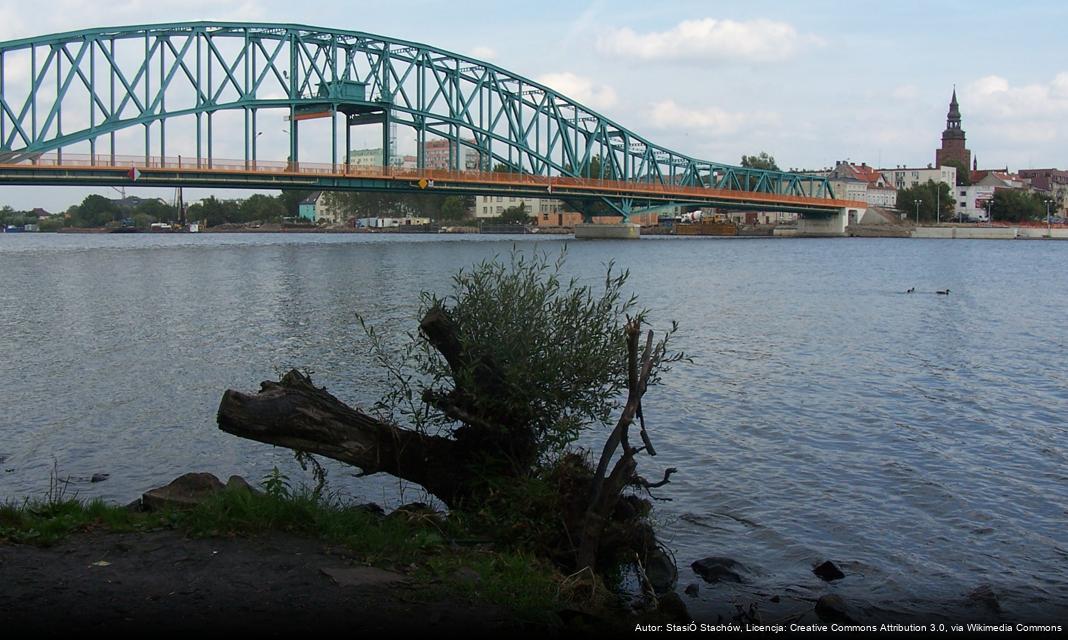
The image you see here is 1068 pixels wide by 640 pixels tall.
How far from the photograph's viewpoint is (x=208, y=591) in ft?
26.3

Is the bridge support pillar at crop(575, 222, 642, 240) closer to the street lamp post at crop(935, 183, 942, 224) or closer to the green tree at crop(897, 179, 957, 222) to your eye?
the street lamp post at crop(935, 183, 942, 224)

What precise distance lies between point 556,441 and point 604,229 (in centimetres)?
12278

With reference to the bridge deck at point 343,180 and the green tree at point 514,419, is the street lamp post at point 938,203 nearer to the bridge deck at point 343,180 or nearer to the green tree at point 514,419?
the bridge deck at point 343,180

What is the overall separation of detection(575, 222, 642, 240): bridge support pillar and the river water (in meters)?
85.3

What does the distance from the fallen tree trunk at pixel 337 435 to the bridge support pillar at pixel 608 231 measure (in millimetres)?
119426

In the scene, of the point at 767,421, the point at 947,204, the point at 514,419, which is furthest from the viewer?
the point at 947,204

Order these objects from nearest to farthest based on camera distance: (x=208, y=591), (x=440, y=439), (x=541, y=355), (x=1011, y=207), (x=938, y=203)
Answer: (x=208, y=591) < (x=541, y=355) < (x=440, y=439) < (x=938, y=203) < (x=1011, y=207)

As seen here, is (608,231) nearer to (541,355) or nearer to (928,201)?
(928,201)

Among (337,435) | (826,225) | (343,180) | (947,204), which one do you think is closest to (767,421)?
(337,435)

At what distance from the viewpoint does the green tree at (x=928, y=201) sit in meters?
184

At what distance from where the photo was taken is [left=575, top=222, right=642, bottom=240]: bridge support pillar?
130m

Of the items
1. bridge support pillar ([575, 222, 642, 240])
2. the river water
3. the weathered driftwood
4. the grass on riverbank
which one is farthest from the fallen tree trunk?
bridge support pillar ([575, 222, 642, 240])

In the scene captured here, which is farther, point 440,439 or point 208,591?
point 440,439

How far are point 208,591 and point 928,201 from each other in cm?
19283
